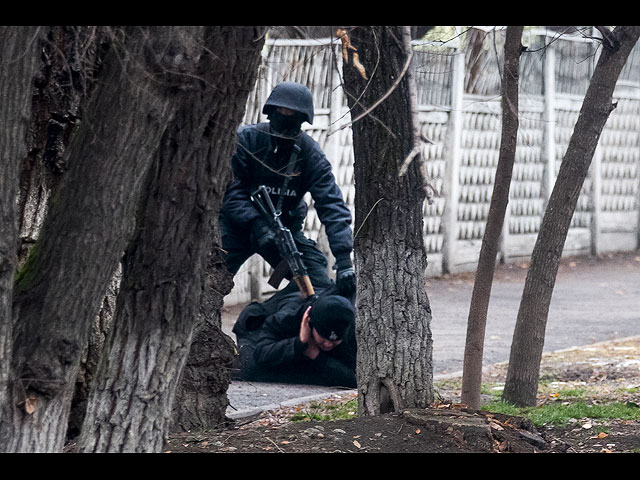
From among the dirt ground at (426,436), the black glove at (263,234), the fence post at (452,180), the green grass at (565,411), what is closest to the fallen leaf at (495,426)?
the dirt ground at (426,436)

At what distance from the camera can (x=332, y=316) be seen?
6754mm

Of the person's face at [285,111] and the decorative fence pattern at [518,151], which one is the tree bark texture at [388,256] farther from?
the decorative fence pattern at [518,151]

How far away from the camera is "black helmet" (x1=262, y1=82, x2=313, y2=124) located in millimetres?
6781

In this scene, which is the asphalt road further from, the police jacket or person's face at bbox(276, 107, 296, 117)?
person's face at bbox(276, 107, 296, 117)

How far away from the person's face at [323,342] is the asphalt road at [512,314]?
33cm

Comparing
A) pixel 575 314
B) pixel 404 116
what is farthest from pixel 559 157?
pixel 404 116

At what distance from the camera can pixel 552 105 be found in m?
13.8

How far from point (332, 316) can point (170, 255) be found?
147 inches

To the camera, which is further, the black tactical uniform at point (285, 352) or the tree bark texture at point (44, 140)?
the black tactical uniform at point (285, 352)

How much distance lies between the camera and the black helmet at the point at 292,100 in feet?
22.2

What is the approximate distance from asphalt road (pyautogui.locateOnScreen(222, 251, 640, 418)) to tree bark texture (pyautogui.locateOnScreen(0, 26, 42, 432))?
332cm

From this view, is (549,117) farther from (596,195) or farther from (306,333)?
(306,333)
